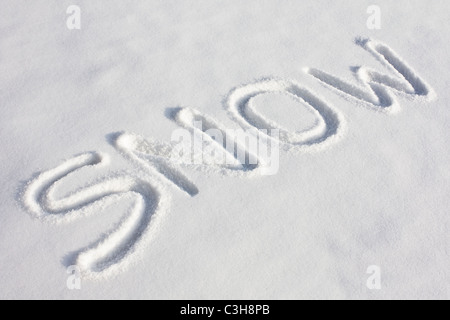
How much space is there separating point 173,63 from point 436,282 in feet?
2.84

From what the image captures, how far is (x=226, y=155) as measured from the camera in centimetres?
118

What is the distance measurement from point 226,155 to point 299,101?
0.90ft

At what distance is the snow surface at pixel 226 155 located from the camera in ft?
3.30

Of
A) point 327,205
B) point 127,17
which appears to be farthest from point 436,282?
point 127,17

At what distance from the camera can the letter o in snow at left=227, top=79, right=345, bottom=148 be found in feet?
4.04

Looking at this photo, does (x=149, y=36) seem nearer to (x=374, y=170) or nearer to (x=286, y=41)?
(x=286, y=41)
